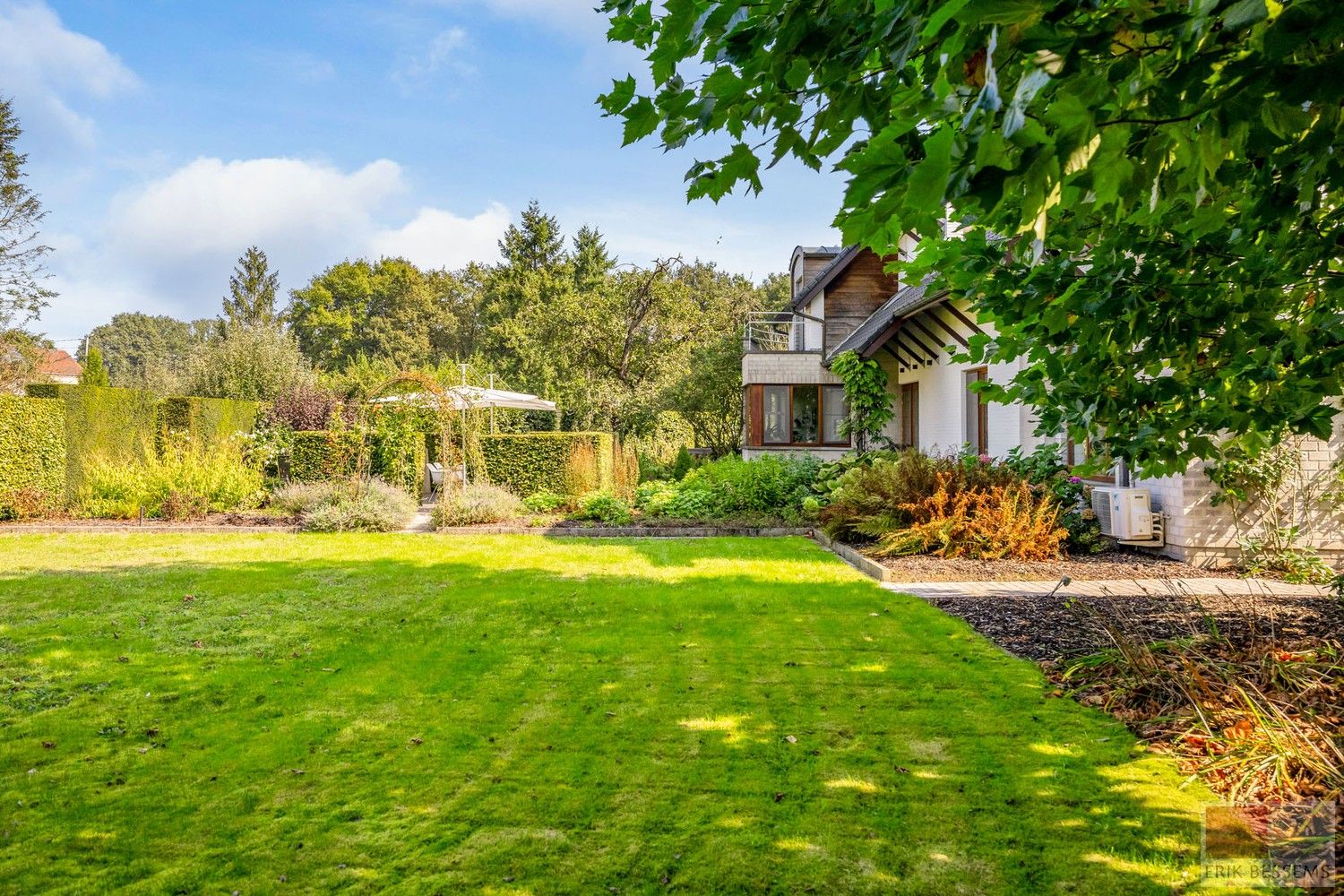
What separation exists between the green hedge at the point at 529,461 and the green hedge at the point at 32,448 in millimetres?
7292

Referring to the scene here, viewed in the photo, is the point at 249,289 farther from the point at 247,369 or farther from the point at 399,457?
the point at 399,457

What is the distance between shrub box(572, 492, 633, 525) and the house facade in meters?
5.48

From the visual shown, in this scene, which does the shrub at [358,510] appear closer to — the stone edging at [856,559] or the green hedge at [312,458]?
the green hedge at [312,458]

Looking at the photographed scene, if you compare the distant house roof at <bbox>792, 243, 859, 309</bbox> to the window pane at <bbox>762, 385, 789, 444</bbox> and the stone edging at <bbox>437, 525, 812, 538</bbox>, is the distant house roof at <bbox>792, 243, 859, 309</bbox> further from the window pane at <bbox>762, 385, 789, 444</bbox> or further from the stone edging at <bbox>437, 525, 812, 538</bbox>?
the stone edging at <bbox>437, 525, 812, 538</bbox>

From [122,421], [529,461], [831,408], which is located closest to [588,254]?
[831,408]

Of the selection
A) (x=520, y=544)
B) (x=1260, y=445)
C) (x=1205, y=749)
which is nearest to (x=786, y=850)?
(x=1205, y=749)

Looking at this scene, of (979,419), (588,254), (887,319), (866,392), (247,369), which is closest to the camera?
(979,419)

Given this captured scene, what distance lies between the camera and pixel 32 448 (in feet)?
40.7

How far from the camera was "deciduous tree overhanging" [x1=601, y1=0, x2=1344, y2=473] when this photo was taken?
1.17 m

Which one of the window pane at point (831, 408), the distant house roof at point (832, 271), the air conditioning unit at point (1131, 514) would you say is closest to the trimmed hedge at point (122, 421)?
the window pane at point (831, 408)

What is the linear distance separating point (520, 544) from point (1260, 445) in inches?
329

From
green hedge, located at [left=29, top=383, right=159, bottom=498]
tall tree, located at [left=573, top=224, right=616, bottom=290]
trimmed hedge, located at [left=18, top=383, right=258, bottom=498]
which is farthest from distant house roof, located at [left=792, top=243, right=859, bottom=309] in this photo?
tall tree, located at [left=573, top=224, right=616, bottom=290]

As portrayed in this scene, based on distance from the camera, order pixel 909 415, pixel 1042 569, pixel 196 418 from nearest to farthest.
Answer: pixel 1042 569 → pixel 196 418 → pixel 909 415

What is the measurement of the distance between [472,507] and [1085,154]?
11.5 metres
